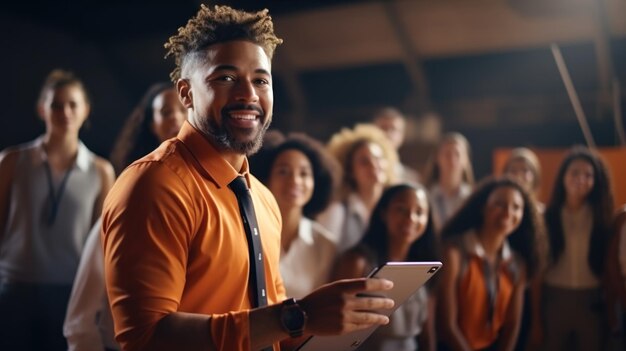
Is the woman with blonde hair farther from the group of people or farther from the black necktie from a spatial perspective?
the black necktie

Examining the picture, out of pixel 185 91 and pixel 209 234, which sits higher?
pixel 185 91

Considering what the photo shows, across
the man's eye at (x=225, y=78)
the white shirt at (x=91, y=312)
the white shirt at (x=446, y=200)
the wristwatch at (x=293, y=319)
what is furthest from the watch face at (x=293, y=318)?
the white shirt at (x=446, y=200)

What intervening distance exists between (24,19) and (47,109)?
3.31m

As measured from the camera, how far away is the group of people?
3.46ft

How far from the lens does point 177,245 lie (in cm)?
109

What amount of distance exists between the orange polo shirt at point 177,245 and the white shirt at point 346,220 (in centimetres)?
175

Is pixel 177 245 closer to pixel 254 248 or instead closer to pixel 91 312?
pixel 254 248

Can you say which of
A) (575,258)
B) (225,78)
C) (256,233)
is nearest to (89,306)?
(256,233)

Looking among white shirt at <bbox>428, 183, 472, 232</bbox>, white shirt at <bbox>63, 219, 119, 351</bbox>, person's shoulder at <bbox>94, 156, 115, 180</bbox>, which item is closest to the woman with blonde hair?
white shirt at <bbox>428, 183, 472, 232</bbox>

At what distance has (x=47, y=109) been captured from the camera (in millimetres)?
2621

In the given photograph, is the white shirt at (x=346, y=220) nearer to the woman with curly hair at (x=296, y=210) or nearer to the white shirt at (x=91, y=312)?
the woman with curly hair at (x=296, y=210)

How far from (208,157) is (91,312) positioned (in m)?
0.95

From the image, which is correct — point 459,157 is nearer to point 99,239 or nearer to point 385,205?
point 385,205

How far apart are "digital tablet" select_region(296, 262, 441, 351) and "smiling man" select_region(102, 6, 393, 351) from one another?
0.20 ft
